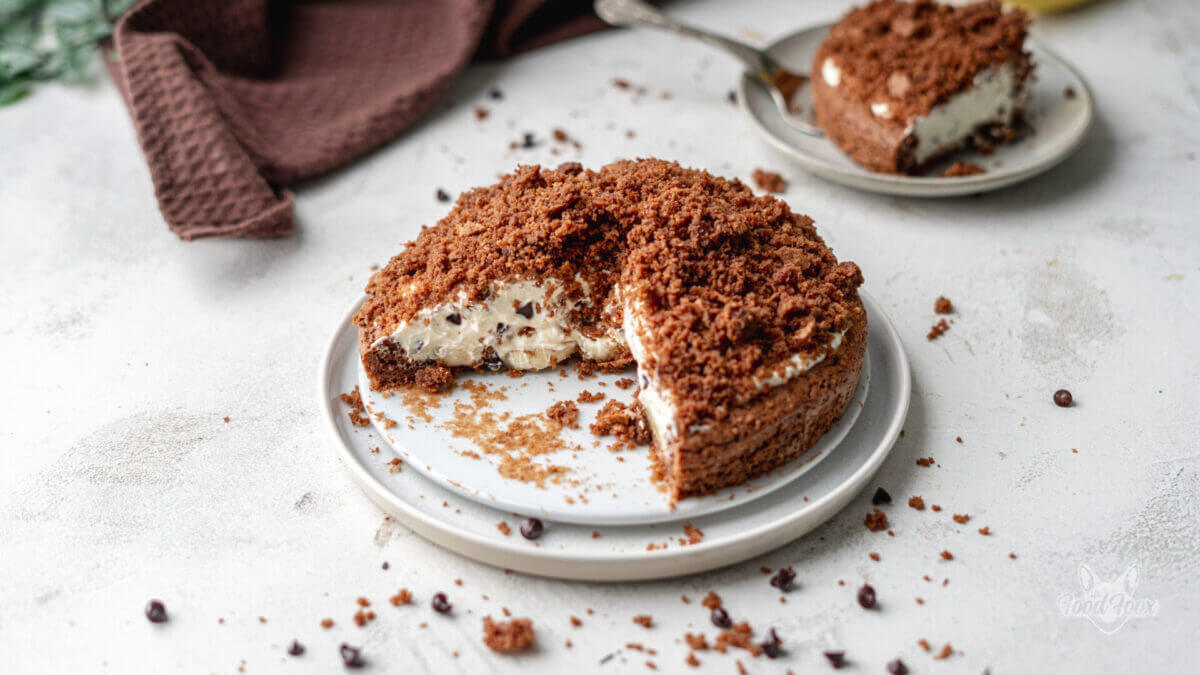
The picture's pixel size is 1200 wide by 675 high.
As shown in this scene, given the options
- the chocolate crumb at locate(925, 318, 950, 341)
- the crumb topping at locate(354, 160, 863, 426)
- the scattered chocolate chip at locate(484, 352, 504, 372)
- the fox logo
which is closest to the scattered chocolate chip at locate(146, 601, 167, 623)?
the crumb topping at locate(354, 160, 863, 426)

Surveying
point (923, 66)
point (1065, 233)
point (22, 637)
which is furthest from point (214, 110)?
point (1065, 233)

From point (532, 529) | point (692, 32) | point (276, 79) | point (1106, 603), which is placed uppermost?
point (692, 32)

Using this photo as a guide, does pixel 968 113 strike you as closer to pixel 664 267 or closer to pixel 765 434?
pixel 664 267

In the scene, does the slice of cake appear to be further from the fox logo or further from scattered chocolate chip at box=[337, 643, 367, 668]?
scattered chocolate chip at box=[337, 643, 367, 668]

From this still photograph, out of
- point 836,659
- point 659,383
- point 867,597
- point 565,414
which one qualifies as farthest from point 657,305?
point 836,659

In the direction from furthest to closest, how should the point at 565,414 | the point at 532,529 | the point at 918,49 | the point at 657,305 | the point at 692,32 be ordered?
the point at 692,32 < the point at 918,49 < the point at 565,414 < the point at 657,305 < the point at 532,529

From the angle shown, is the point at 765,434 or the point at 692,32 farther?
the point at 692,32
